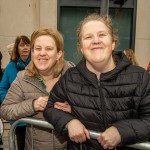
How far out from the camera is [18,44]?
5.50 m

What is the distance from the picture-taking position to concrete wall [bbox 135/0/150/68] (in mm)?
8820

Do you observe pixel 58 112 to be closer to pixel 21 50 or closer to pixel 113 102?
pixel 113 102

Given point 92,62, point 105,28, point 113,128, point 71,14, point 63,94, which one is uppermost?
point 71,14

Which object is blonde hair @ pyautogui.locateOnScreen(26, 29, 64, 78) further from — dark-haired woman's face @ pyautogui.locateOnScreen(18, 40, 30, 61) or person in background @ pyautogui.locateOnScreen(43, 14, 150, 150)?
dark-haired woman's face @ pyautogui.locateOnScreen(18, 40, 30, 61)

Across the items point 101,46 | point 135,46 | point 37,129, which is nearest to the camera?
point 101,46

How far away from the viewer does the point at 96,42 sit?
235 cm

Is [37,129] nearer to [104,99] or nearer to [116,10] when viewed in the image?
[104,99]

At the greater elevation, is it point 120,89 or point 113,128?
point 120,89

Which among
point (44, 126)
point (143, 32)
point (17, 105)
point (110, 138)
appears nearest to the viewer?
point (110, 138)

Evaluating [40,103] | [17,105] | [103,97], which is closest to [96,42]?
[103,97]

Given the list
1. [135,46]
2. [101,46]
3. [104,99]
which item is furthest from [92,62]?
[135,46]

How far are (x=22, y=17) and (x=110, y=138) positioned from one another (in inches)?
273

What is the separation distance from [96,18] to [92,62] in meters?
0.32

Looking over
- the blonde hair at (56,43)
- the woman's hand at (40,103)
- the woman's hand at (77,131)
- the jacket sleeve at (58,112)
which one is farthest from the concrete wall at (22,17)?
the woman's hand at (77,131)
